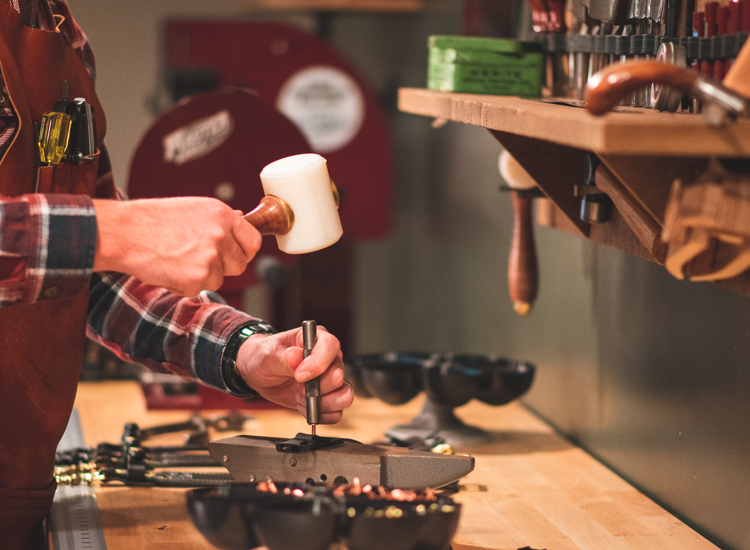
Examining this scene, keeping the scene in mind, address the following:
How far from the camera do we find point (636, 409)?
54.5 inches

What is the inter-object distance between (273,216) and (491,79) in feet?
1.55

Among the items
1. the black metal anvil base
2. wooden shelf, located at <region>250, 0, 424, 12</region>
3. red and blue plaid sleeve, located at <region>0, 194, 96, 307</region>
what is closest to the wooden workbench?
the black metal anvil base

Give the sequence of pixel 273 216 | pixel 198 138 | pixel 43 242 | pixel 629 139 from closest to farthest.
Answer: pixel 629 139, pixel 43 242, pixel 273 216, pixel 198 138

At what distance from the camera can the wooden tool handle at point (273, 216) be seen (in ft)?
3.17

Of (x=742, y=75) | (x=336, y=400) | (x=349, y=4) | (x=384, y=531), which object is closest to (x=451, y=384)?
(x=336, y=400)

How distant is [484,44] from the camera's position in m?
1.31

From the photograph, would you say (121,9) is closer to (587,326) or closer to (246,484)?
(587,326)

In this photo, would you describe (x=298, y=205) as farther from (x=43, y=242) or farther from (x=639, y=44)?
(x=639, y=44)

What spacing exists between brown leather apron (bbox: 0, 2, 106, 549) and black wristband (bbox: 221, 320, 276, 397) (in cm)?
19

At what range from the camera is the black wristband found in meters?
1.18

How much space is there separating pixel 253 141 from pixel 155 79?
1.53 meters

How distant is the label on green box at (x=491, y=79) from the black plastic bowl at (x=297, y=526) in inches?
27.3

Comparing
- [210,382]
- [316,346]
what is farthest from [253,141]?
[316,346]

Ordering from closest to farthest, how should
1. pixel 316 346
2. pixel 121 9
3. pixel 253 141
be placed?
pixel 316 346
pixel 253 141
pixel 121 9
